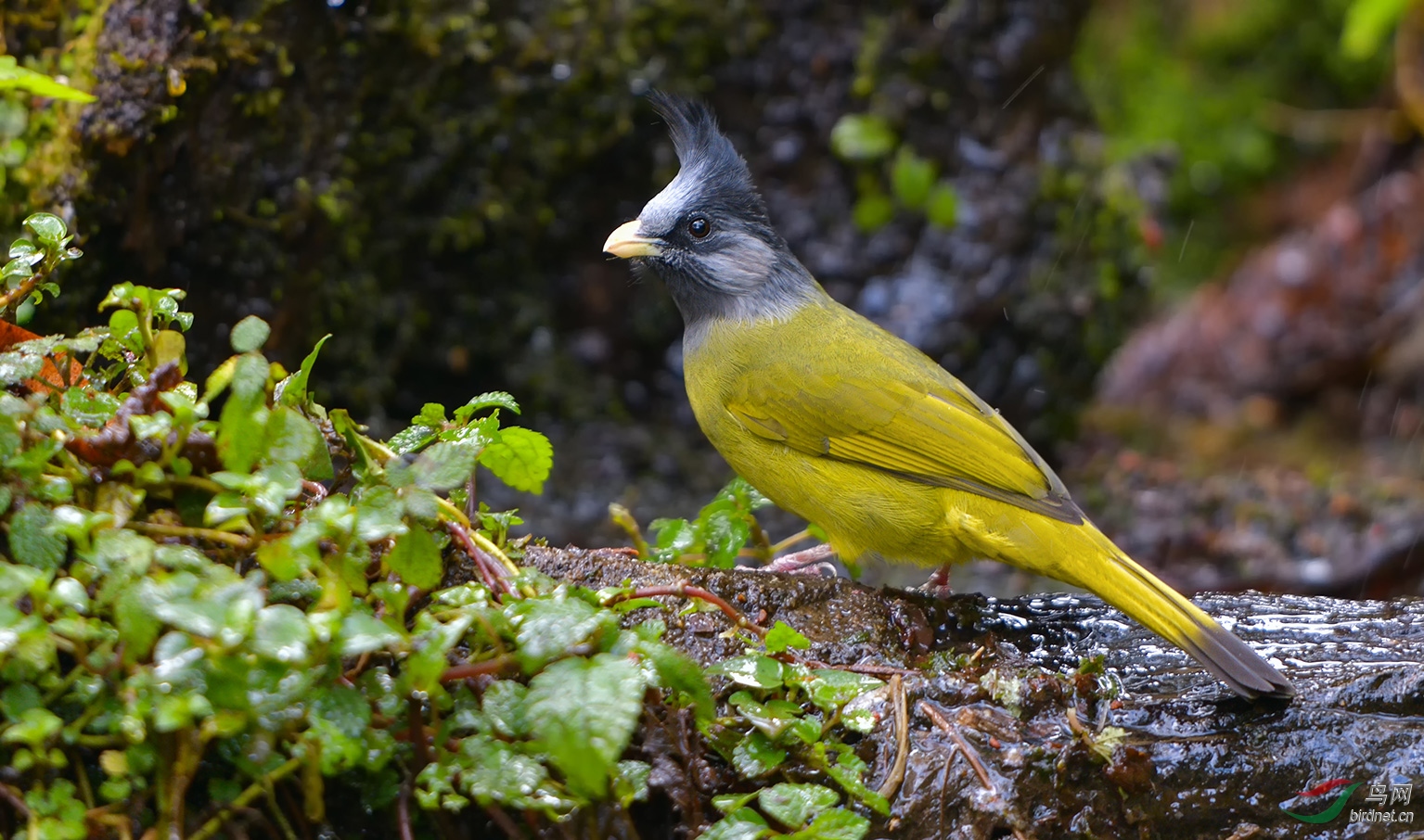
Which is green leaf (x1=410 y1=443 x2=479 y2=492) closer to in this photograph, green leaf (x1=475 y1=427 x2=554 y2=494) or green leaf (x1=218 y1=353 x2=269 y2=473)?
green leaf (x1=218 y1=353 x2=269 y2=473)

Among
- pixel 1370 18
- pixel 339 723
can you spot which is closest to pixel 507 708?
pixel 339 723

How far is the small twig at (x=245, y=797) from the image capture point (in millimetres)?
1848

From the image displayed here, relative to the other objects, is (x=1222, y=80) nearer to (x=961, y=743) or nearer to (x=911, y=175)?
(x=911, y=175)

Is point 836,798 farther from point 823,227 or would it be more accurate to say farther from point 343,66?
point 823,227

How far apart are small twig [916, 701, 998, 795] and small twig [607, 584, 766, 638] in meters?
0.36

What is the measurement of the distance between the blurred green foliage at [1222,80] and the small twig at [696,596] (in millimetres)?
7640

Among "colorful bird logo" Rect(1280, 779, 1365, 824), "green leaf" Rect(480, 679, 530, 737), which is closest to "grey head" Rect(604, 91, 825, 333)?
"colorful bird logo" Rect(1280, 779, 1365, 824)

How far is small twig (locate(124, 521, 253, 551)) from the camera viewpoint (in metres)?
1.92

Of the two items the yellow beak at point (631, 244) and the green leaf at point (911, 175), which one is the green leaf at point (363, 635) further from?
the green leaf at point (911, 175)

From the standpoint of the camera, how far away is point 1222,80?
9.63 meters

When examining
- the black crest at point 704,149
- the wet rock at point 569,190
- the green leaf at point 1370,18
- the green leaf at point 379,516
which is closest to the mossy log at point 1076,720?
the green leaf at point 379,516

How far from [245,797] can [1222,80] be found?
9.61 m

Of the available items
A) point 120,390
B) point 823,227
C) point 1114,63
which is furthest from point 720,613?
point 1114,63

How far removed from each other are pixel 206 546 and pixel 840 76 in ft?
14.8
